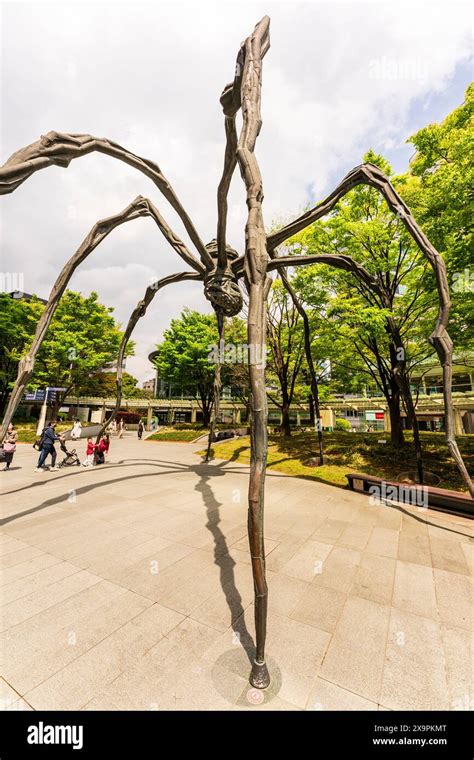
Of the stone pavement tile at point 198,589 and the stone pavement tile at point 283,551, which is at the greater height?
the stone pavement tile at point 198,589

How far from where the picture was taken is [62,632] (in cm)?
283

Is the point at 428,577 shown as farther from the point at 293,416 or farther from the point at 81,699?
the point at 293,416

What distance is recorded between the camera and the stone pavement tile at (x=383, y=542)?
15.8 ft

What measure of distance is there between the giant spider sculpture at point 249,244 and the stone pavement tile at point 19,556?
2.14 metres

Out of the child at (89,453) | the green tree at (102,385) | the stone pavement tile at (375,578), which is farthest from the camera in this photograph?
the green tree at (102,385)

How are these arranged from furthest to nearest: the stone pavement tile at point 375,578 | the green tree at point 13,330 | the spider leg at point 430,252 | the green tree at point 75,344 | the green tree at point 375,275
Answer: the green tree at point 13,330 < the green tree at point 75,344 < the green tree at point 375,275 < the spider leg at point 430,252 < the stone pavement tile at point 375,578

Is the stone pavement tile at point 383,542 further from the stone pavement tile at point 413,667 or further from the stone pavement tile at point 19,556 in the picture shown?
the stone pavement tile at point 19,556

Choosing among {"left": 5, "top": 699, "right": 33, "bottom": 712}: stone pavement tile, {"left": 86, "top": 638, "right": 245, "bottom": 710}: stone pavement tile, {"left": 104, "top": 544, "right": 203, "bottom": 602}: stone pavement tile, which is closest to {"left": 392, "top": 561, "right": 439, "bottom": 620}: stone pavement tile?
{"left": 86, "top": 638, "right": 245, "bottom": 710}: stone pavement tile

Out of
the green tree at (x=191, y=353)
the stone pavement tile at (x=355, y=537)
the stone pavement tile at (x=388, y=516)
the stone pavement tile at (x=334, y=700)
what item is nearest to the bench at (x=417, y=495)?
the stone pavement tile at (x=388, y=516)

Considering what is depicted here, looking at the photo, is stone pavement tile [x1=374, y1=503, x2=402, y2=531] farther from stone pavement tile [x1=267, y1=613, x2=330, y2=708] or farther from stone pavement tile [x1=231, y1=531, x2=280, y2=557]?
stone pavement tile [x1=267, y1=613, x2=330, y2=708]

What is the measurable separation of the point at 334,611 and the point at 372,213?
14553mm

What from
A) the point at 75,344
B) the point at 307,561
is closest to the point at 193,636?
the point at 307,561

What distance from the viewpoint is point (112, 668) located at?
2.44 m
